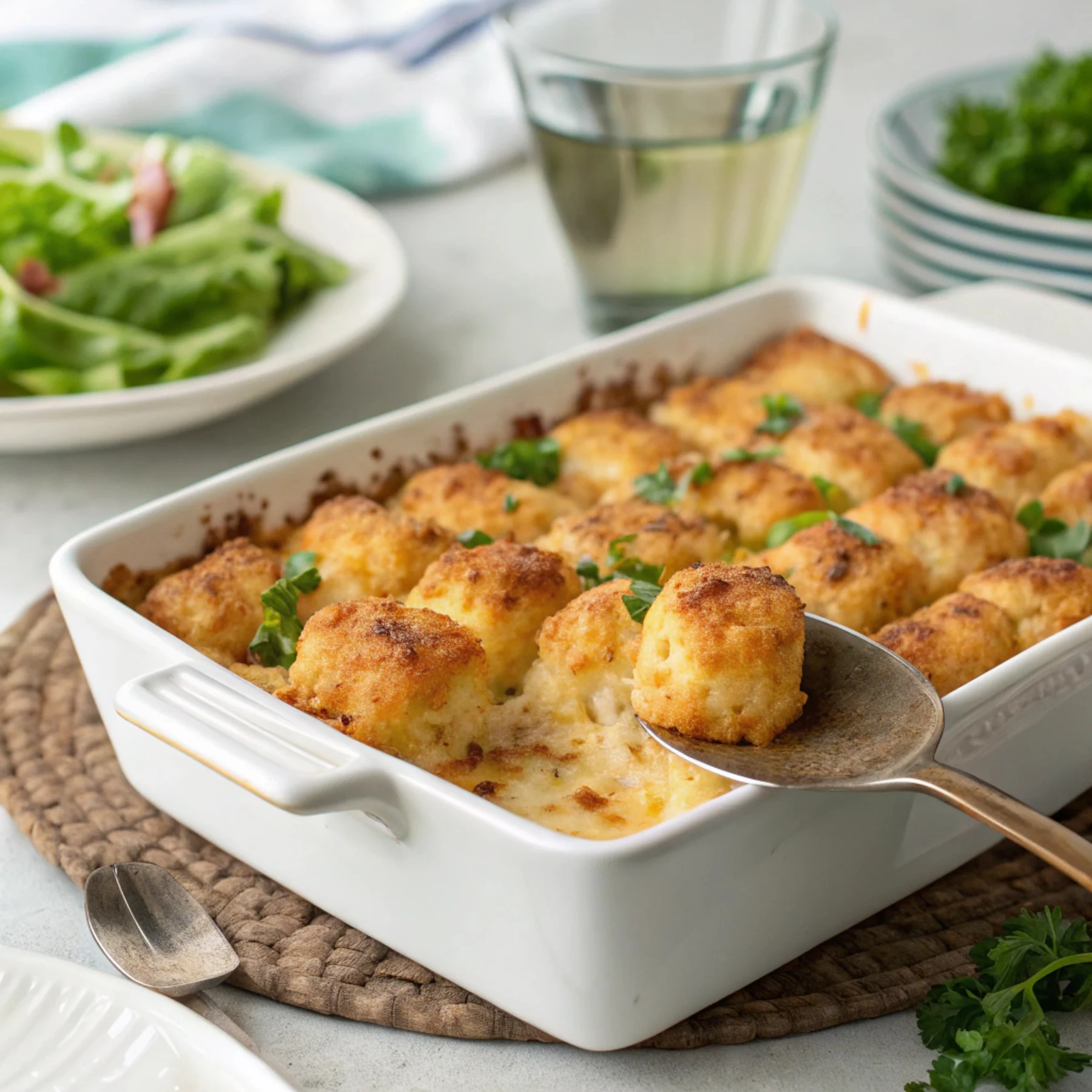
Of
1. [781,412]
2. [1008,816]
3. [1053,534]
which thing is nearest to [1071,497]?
[1053,534]

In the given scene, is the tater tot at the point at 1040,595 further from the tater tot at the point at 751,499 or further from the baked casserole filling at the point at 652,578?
the tater tot at the point at 751,499


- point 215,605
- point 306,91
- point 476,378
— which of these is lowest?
point 476,378

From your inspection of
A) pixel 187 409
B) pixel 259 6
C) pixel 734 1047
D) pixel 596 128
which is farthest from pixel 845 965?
pixel 259 6

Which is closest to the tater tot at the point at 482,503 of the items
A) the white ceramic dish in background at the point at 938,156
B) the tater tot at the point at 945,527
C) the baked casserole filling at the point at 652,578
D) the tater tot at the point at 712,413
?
the baked casserole filling at the point at 652,578

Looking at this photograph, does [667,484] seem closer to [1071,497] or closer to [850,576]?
[850,576]

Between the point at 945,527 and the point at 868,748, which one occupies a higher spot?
the point at 868,748

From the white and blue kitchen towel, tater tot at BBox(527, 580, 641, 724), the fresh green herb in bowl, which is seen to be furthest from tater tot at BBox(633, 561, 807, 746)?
the white and blue kitchen towel
